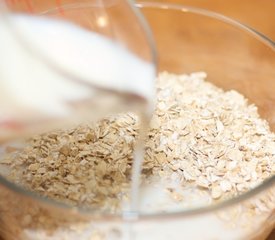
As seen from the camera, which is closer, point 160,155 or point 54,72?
point 54,72

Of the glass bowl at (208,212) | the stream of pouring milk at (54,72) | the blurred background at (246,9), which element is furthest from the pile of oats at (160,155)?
the blurred background at (246,9)

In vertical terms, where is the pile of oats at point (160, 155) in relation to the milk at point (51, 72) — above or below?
below

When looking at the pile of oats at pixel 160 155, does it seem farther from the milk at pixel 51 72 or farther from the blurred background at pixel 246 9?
the blurred background at pixel 246 9

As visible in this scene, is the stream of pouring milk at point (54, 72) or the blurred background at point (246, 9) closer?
the stream of pouring milk at point (54, 72)

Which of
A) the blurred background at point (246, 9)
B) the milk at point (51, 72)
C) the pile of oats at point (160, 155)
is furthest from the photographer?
the blurred background at point (246, 9)

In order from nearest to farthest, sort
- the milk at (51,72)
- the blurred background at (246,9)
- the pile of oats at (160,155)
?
the milk at (51,72) → the pile of oats at (160,155) → the blurred background at (246,9)

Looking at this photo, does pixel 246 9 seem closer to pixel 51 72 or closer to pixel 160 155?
pixel 160 155

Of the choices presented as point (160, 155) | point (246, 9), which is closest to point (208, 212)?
point (160, 155)

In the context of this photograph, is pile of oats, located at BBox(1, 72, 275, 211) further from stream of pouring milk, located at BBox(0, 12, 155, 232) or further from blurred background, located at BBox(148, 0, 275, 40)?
blurred background, located at BBox(148, 0, 275, 40)
